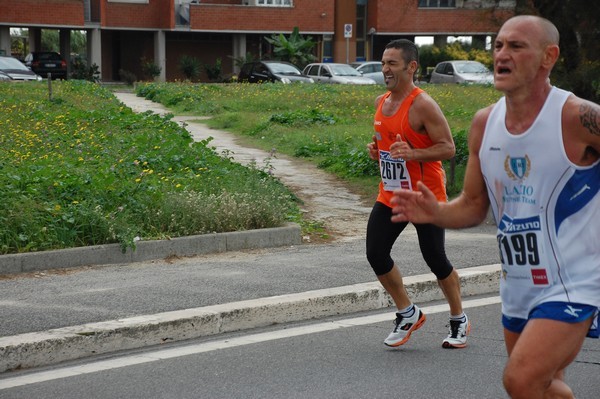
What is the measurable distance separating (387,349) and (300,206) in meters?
6.29

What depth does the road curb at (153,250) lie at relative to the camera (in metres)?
8.92

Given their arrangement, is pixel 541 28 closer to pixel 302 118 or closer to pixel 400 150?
pixel 400 150

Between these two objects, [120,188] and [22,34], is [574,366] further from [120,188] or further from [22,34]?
[22,34]

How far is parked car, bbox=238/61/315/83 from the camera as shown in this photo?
1645 inches

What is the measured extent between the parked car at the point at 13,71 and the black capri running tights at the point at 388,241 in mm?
32656

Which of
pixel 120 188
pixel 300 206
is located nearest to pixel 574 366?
pixel 120 188

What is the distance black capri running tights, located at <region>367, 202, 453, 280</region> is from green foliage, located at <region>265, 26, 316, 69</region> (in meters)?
47.5

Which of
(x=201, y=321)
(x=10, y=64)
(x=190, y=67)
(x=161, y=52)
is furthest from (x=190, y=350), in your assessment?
(x=161, y=52)

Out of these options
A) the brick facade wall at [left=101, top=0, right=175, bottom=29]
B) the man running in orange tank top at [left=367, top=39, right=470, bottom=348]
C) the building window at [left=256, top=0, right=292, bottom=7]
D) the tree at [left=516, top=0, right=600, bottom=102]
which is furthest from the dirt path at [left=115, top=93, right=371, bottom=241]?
the building window at [left=256, top=0, right=292, bottom=7]

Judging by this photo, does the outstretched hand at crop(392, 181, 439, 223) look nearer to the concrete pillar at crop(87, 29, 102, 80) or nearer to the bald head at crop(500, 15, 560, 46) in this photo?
the bald head at crop(500, 15, 560, 46)

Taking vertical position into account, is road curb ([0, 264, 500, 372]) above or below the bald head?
below

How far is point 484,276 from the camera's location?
898 cm

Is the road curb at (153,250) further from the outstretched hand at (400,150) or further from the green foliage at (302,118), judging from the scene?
the green foliage at (302,118)

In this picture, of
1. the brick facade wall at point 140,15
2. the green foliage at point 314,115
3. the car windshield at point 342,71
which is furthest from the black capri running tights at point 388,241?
the brick facade wall at point 140,15
